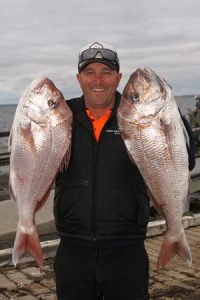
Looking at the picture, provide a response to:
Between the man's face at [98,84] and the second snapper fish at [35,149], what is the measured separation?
0.27m

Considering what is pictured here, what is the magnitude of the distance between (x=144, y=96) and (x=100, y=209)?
88 cm

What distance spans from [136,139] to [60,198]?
0.75 m

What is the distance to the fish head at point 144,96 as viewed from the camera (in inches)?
125

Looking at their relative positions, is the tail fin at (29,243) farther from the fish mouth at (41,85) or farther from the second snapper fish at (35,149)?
the fish mouth at (41,85)

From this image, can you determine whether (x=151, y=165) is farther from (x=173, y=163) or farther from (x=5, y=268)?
(x=5, y=268)

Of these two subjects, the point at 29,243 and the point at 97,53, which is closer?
the point at 29,243

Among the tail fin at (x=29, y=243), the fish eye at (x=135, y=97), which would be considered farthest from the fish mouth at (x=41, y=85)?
the tail fin at (x=29, y=243)

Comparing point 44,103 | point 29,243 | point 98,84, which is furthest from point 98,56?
point 29,243

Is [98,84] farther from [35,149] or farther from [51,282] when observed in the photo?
[51,282]

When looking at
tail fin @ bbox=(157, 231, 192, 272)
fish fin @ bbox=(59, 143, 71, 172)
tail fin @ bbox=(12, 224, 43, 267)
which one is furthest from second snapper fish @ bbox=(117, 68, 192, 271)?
tail fin @ bbox=(12, 224, 43, 267)

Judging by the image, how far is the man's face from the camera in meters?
3.43

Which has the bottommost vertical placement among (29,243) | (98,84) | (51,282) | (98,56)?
(51,282)

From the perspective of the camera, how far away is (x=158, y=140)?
3195 mm

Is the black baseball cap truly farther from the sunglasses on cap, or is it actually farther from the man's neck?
the man's neck
